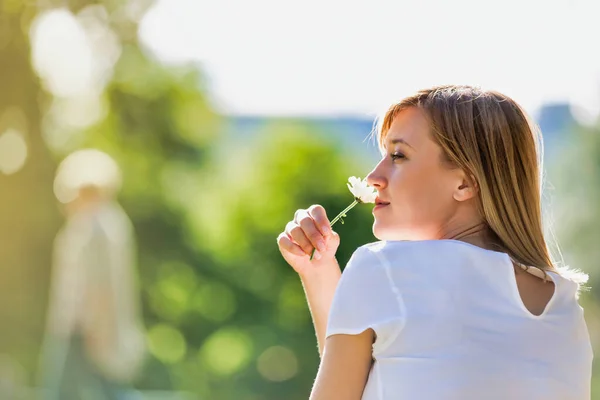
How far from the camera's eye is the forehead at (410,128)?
109 centimetres

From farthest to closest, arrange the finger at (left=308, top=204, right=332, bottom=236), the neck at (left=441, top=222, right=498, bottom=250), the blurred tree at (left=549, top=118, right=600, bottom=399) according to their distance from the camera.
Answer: the blurred tree at (left=549, top=118, right=600, bottom=399), the finger at (left=308, top=204, right=332, bottom=236), the neck at (left=441, top=222, right=498, bottom=250)

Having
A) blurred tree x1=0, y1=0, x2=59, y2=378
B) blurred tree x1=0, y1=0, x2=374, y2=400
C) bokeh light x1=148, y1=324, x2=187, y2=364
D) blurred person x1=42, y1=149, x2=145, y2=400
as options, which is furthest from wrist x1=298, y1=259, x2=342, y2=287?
blurred tree x1=0, y1=0, x2=59, y2=378

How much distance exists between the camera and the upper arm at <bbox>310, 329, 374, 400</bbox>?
948mm

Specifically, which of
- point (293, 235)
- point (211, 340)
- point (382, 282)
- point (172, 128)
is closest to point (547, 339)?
point (382, 282)

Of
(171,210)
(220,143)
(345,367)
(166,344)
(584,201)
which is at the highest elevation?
(220,143)

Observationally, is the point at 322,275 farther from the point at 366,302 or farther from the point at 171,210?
the point at 171,210

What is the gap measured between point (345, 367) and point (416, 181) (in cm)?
25

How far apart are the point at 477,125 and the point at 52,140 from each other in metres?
7.86

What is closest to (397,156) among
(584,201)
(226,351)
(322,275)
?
(322,275)

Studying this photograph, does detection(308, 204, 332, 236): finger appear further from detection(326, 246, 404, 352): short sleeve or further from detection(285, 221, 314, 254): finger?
detection(326, 246, 404, 352): short sleeve

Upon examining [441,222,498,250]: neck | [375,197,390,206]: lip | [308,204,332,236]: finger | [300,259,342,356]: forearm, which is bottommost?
[300,259,342,356]: forearm

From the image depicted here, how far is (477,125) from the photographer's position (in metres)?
1.08

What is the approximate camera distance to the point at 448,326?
91 cm

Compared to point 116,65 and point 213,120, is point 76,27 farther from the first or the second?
point 213,120
